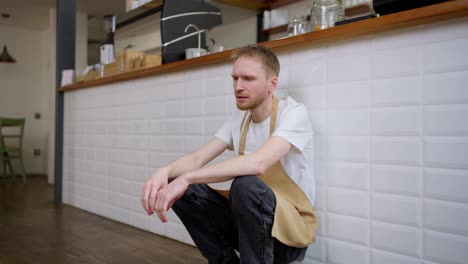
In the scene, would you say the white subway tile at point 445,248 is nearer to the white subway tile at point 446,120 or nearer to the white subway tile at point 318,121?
the white subway tile at point 446,120

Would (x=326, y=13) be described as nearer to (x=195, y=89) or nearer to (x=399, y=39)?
(x=399, y=39)

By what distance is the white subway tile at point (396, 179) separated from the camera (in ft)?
4.46

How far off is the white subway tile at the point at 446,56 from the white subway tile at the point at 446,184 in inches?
12.8

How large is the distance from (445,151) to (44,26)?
7.02 m

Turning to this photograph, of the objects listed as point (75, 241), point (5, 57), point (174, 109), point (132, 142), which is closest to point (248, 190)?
point (174, 109)

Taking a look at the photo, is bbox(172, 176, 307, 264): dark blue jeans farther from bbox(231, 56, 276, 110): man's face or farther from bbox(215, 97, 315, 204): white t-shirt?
bbox(231, 56, 276, 110): man's face

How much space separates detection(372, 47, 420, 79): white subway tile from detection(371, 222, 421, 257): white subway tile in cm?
53

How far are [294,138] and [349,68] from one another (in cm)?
38

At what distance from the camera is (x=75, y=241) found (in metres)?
2.36

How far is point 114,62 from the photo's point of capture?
313 cm

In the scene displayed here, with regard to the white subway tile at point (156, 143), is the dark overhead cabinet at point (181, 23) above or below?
above

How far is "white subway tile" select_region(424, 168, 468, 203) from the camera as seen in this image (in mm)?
1254

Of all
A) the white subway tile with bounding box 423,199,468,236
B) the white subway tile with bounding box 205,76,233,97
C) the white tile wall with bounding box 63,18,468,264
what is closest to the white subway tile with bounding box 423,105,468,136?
the white tile wall with bounding box 63,18,468,264

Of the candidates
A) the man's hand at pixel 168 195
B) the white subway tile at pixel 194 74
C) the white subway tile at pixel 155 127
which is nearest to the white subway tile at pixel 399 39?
the man's hand at pixel 168 195
